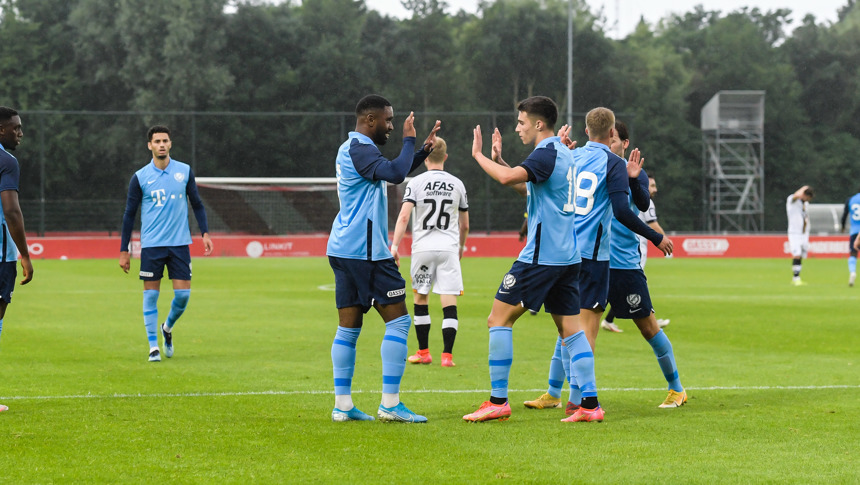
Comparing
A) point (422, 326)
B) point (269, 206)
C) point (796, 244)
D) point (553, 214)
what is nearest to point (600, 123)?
point (553, 214)

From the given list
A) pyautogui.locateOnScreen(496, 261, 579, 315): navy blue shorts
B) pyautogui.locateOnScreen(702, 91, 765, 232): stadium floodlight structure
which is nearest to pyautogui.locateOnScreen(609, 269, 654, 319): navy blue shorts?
A: pyautogui.locateOnScreen(496, 261, 579, 315): navy blue shorts

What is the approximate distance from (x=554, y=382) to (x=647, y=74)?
197 ft

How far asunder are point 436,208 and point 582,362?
393 cm

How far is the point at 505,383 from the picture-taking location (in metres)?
6.76

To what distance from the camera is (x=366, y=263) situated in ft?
22.0

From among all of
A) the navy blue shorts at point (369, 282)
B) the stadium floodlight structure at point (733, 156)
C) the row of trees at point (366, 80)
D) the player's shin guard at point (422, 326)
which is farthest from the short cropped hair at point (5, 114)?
the stadium floodlight structure at point (733, 156)

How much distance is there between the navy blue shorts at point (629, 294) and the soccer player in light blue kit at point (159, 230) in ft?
14.6

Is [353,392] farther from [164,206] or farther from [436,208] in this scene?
[164,206]

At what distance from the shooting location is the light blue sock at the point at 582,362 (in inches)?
266

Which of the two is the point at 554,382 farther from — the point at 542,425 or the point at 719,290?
the point at 719,290

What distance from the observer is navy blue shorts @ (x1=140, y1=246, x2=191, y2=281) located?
406 inches

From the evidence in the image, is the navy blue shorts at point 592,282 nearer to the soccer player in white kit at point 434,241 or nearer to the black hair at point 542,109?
the black hair at point 542,109

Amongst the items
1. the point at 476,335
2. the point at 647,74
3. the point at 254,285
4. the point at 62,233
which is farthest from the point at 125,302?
the point at 647,74

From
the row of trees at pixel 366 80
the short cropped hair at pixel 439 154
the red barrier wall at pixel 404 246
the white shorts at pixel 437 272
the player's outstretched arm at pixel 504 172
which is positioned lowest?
the red barrier wall at pixel 404 246
